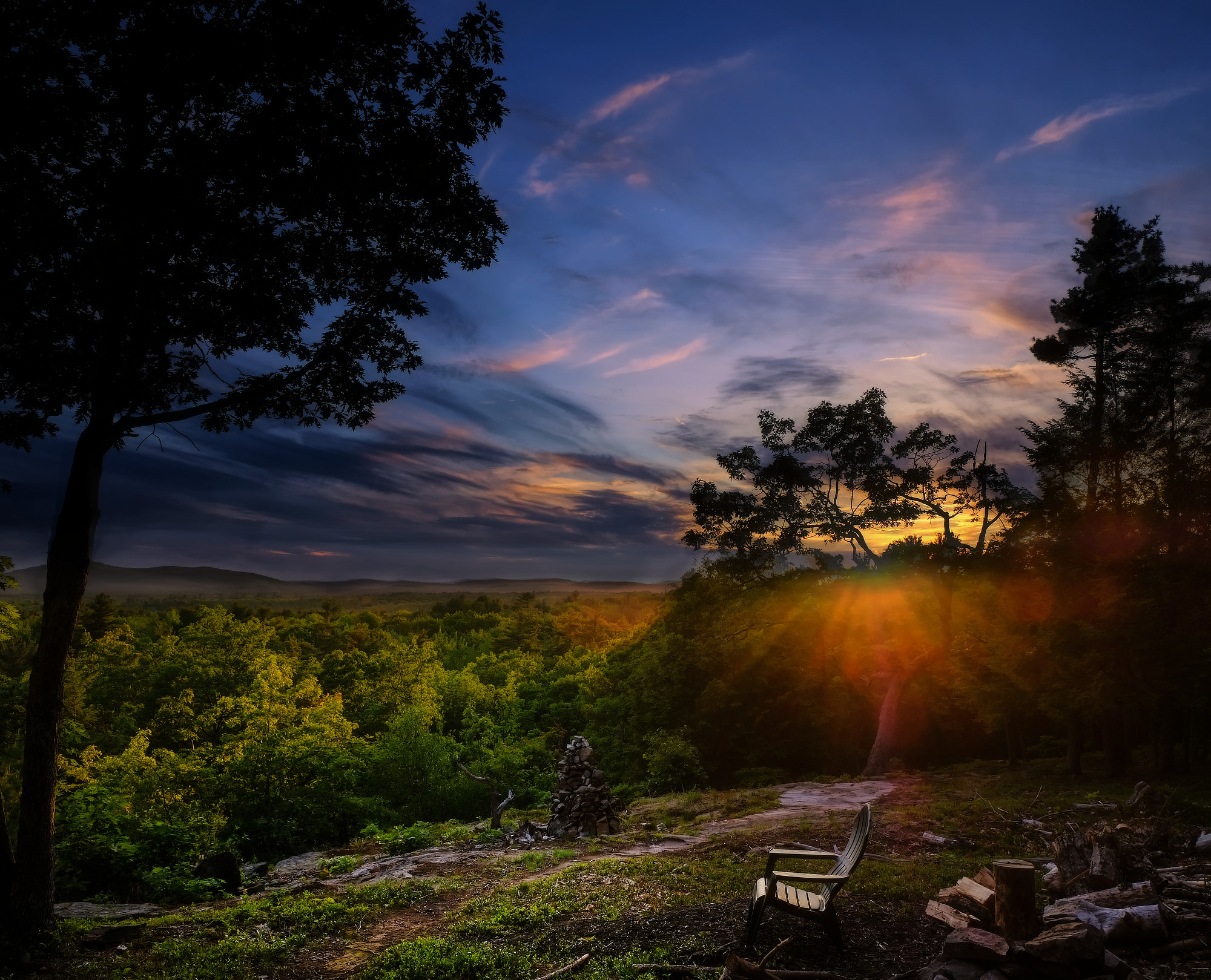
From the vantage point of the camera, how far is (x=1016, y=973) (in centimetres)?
496

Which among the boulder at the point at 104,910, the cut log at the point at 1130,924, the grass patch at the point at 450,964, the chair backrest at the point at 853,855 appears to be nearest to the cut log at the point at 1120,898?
the cut log at the point at 1130,924

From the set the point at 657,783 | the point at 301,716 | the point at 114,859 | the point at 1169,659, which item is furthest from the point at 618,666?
the point at 114,859

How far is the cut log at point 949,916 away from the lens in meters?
6.29

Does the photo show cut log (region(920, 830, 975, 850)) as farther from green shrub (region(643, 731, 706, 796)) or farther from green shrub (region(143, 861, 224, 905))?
green shrub (region(643, 731, 706, 796))

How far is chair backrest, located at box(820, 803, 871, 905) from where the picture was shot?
5891 millimetres

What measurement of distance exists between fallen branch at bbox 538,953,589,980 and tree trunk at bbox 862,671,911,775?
64.5 feet

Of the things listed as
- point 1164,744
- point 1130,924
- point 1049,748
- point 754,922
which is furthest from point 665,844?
point 1049,748

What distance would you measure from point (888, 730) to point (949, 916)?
760 inches

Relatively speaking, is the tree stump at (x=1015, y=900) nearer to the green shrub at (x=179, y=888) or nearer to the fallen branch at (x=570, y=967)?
the fallen branch at (x=570, y=967)

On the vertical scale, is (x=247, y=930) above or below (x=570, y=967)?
below

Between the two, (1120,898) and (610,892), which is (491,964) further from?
(1120,898)

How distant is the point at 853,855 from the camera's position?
6.16m

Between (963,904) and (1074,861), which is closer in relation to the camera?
(963,904)

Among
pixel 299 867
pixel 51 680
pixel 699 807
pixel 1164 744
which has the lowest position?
pixel 699 807
